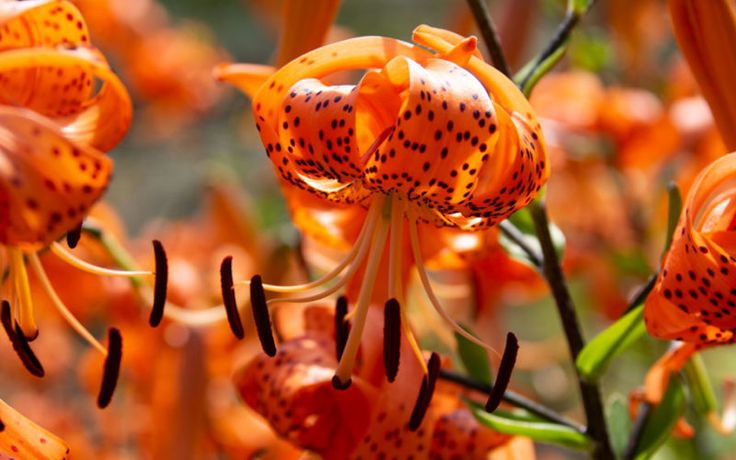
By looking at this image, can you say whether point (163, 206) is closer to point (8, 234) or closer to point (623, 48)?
point (623, 48)

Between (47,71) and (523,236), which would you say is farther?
(523,236)

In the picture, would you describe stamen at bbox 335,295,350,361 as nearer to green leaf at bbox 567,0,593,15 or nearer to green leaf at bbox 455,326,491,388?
green leaf at bbox 455,326,491,388

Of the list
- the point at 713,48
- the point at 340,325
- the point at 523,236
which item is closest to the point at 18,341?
the point at 340,325

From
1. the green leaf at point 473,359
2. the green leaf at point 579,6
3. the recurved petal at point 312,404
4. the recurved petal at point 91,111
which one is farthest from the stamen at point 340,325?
the green leaf at point 579,6

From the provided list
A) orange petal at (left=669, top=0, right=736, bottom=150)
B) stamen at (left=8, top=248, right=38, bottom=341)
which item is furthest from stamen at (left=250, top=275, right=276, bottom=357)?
orange petal at (left=669, top=0, right=736, bottom=150)

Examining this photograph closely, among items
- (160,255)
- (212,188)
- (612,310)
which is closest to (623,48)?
(612,310)

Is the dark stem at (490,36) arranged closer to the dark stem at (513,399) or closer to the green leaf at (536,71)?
the green leaf at (536,71)

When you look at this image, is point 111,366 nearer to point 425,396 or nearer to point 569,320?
point 425,396
